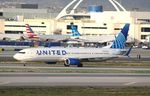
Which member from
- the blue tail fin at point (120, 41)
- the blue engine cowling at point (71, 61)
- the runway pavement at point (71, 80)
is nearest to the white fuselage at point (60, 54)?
the blue engine cowling at point (71, 61)

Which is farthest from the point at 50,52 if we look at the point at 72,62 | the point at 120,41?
the point at 120,41

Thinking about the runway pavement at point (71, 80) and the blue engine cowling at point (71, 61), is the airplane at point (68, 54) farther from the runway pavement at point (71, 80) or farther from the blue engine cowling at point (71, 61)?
the runway pavement at point (71, 80)

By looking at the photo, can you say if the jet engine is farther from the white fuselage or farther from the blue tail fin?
the blue tail fin

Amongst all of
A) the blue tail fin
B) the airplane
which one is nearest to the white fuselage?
the airplane

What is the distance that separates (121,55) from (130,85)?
3703cm

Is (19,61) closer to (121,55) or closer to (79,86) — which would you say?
(121,55)

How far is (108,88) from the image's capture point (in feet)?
168

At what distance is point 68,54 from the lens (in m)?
88.4

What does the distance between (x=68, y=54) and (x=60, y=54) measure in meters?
1.55

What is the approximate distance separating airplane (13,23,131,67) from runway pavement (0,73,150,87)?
22386 mm

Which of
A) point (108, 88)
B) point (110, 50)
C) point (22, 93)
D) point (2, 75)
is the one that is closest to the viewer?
point (22, 93)

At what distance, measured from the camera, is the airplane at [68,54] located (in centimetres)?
8581

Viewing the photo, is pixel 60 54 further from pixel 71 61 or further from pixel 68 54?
pixel 71 61

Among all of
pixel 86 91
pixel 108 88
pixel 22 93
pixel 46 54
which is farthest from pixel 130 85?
pixel 46 54
